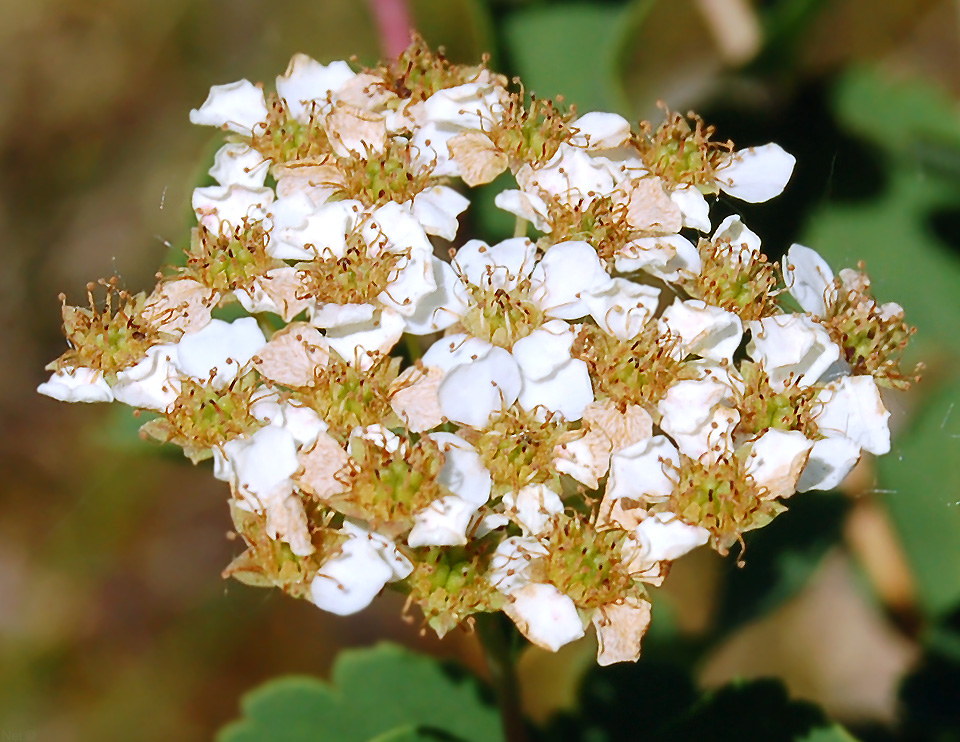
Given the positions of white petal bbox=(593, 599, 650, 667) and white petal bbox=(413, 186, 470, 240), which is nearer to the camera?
white petal bbox=(593, 599, 650, 667)

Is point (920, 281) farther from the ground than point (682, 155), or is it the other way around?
point (682, 155)

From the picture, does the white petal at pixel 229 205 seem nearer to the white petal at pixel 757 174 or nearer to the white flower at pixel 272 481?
the white flower at pixel 272 481

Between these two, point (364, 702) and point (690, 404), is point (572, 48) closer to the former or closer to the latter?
point (690, 404)

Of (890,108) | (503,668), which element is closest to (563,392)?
(503,668)

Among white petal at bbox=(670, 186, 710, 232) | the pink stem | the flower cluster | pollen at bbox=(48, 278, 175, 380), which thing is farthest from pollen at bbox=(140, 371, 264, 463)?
the pink stem

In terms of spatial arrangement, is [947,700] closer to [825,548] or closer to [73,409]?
[825,548]

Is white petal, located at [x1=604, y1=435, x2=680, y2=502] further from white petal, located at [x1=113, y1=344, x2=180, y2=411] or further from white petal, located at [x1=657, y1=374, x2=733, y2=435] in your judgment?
white petal, located at [x1=113, y1=344, x2=180, y2=411]
